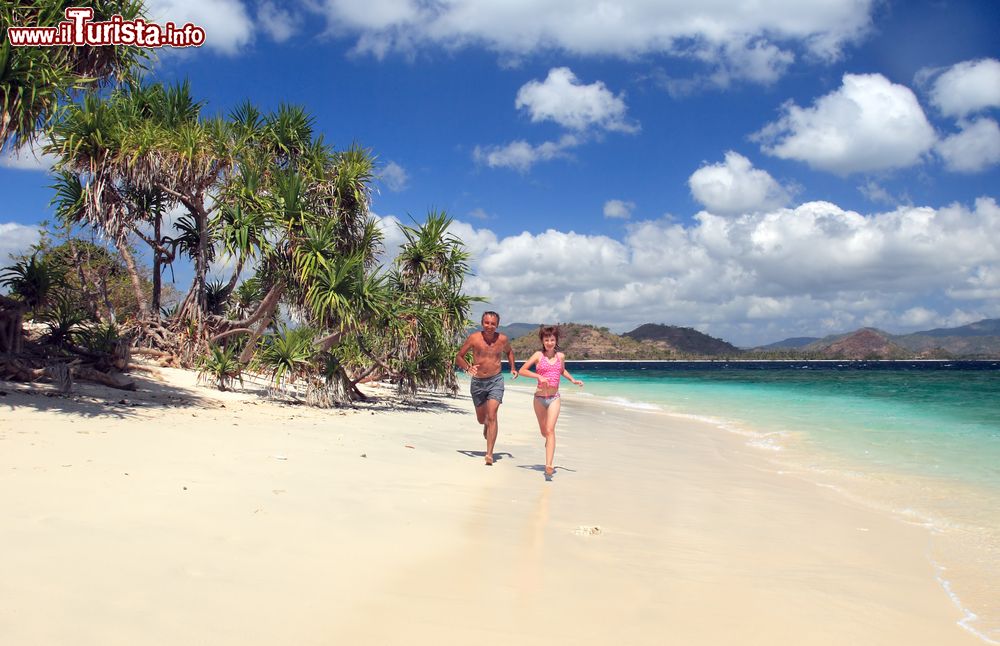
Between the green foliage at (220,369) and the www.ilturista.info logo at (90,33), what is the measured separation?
5115 mm

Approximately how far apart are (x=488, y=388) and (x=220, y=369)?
6314mm

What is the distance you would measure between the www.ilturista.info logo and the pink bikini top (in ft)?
22.2

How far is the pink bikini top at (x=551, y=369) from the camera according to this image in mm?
6844

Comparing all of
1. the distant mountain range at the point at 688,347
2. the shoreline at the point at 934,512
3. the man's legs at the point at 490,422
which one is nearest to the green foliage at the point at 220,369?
the man's legs at the point at 490,422

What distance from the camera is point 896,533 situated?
527 centimetres

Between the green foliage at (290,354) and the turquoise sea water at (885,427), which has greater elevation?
the green foliage at (290,354)

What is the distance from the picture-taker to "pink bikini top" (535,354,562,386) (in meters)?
6.84

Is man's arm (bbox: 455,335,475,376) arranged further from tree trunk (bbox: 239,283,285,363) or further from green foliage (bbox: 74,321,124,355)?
tree trunk (bbox: 239,283,285,363)

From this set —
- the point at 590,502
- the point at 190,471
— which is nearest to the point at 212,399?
the point at 190,471

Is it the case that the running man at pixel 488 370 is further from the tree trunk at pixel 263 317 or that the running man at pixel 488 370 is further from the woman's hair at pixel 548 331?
the tree trunk at pixel 263 317

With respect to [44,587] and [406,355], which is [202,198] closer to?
[406,355]

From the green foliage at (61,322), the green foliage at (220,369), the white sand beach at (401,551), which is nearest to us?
the white sand beach at (401,551)

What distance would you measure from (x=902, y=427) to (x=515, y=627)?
50.9ft

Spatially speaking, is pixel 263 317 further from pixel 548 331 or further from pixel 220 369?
pixel 548 331
